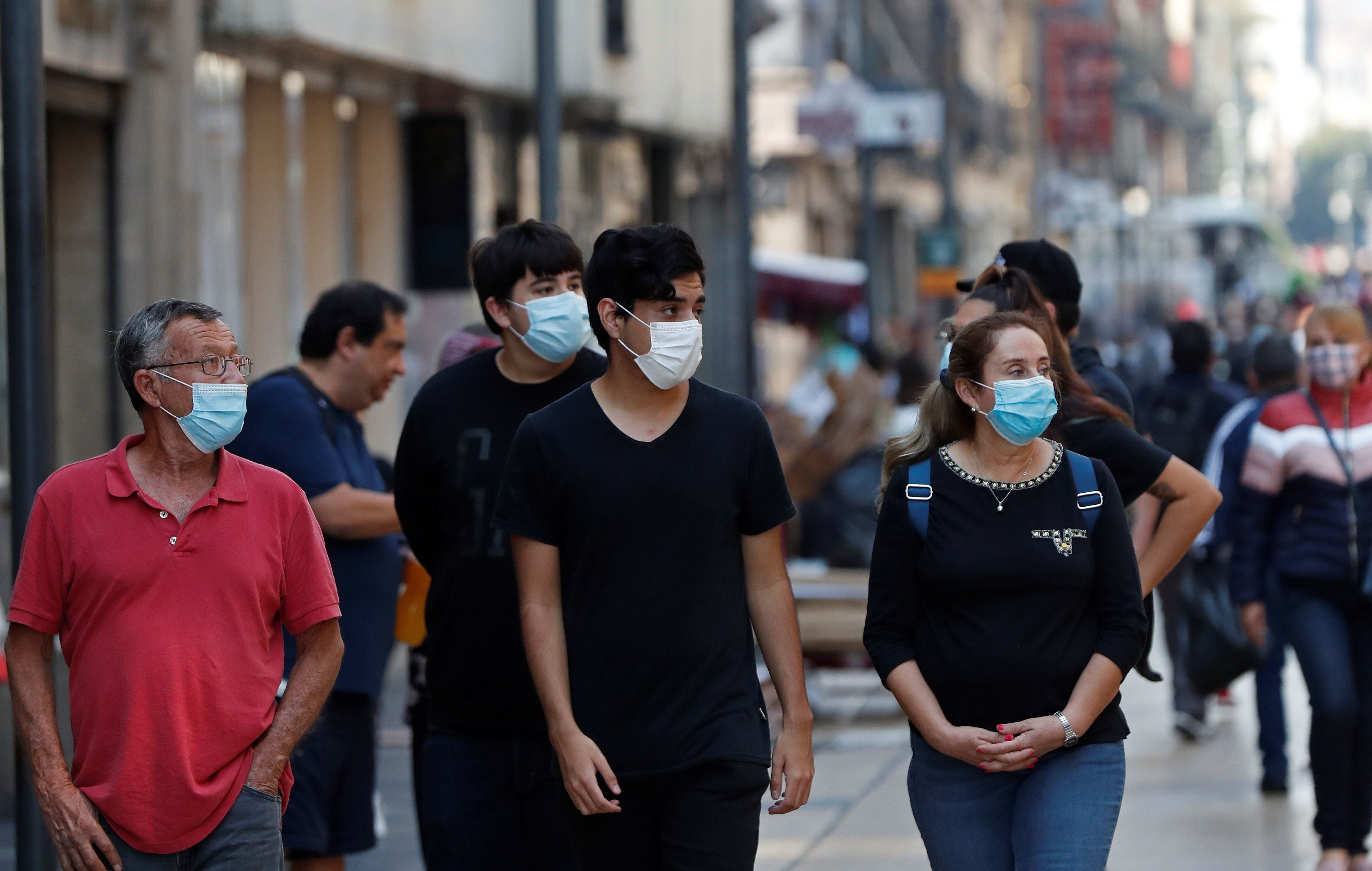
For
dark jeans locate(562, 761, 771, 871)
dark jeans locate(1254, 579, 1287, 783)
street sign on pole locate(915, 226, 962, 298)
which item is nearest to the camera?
dark jeans locate(562, 761, 771, 871)

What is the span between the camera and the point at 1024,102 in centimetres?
5262

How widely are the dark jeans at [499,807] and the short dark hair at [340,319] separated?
57.6 inches

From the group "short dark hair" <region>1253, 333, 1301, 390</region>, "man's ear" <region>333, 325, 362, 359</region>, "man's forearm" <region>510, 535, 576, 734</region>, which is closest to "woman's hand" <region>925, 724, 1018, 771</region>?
"man's forearm" <region>510, 535, 576, 734</region>

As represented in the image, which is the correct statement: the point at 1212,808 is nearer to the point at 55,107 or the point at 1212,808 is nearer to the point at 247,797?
the point at 247,797

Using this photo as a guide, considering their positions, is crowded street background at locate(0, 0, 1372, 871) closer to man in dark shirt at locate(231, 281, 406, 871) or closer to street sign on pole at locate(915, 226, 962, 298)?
man in dark shirt at locate(231, 281, 406, 871)

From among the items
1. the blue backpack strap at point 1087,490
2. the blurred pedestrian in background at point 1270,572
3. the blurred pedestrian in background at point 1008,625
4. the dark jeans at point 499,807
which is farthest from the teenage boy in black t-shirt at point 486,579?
the blurred pedestrian in background at point 1270,572

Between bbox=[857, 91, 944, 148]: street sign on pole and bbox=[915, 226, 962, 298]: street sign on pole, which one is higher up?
bbox=[857, 91, 944, 148]: street sign on pole

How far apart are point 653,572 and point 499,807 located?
1115 millimetres

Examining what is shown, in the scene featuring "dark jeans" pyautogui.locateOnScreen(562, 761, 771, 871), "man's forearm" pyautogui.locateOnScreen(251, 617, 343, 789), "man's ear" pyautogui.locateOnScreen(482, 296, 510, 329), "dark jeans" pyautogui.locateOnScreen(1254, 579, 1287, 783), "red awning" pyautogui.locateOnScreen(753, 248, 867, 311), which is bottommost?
"dark jeans" pyautogui.locateOnScreen(1254, 579, 1287, 783)

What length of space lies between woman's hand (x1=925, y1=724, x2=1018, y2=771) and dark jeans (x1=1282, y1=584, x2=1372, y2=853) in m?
3.07

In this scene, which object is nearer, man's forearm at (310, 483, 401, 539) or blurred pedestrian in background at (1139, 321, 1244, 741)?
man's forearm at (310, 483, 401, 539)

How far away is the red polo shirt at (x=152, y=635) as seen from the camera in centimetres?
409

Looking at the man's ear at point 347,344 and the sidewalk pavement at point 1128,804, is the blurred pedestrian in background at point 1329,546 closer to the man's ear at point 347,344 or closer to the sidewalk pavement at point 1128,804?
the sidewalk pavement at point 1128,804

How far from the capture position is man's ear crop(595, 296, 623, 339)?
14.6ft
